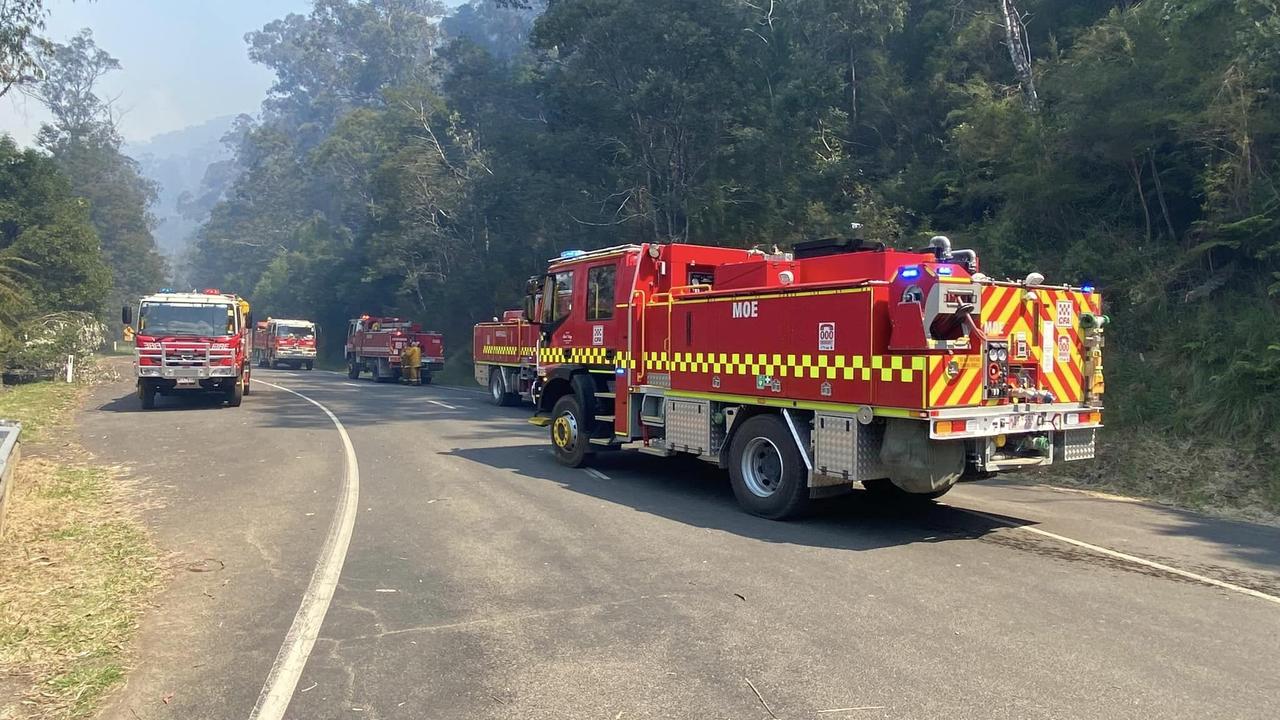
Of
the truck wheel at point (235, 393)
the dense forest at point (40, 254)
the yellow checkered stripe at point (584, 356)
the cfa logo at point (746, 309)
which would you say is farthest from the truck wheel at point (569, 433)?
the dense forest at point (40, 254)

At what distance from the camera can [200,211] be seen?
548 ft

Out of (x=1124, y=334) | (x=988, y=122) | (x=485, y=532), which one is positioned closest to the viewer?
(x=485, y=532)

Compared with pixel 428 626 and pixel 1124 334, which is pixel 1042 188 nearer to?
pixel 1124 334

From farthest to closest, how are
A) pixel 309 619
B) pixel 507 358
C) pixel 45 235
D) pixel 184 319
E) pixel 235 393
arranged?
1. pixel 45 235
2. pixel 507 358
3. pixel 235 393
4. pixel 184 319
5. pixel 309 619

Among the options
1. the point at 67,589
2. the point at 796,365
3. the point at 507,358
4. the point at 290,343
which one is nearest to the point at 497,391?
the point at 507,358

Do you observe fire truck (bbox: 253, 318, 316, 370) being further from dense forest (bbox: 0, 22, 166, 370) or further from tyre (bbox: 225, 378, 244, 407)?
tyre (bbox: 225, 378, 244, 407)

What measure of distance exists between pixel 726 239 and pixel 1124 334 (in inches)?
562

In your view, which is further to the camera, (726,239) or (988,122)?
(726,239)

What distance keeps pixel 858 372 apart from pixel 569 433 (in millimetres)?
5020

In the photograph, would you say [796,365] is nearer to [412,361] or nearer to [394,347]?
[412,361]

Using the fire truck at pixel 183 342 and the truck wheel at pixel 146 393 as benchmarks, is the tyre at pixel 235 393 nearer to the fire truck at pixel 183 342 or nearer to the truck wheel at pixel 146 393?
the fire truck at pixel 183 342

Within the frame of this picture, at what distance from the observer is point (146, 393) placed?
64.3ft

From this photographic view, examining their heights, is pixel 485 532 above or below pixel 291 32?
below

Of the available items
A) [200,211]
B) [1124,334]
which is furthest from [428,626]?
[200,211]
